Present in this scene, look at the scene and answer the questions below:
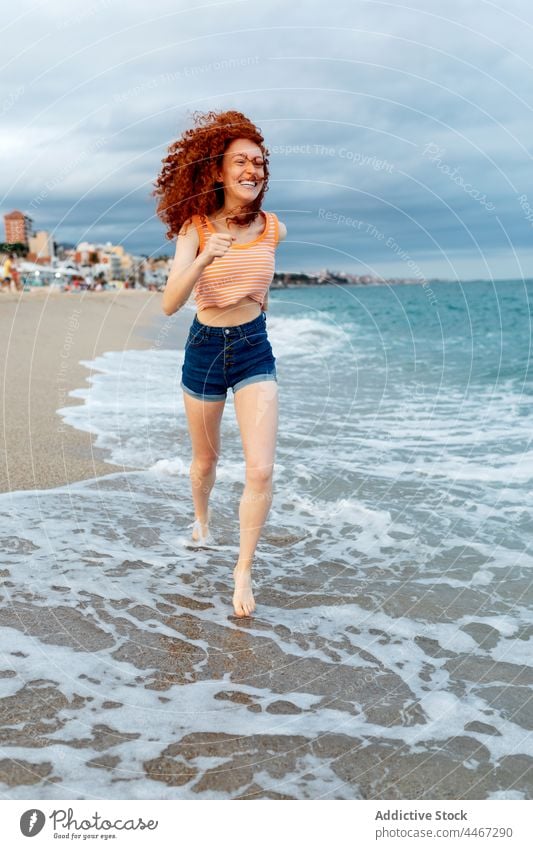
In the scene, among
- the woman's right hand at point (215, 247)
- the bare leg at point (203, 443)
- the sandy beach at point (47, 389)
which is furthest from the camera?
the sandy beach at point (47, 389)

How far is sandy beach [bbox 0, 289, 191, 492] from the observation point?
24.4 ft

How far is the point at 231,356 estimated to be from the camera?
469 cm

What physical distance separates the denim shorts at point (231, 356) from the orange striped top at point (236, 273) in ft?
0.53

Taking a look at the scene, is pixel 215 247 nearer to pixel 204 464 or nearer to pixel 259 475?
pixel 259 475

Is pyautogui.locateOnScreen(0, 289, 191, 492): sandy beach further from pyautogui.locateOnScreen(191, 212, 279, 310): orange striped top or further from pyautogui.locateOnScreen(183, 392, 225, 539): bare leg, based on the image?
pyautogui.locateOnScreen(191, 212, 279, 310): orange striped top

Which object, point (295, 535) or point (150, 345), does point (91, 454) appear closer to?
point (295, 535)

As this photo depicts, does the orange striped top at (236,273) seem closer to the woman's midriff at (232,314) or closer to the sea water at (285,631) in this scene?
the woman's midriff at (232,314)

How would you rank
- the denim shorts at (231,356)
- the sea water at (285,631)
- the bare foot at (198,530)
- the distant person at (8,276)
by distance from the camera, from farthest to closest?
the distant person at (8,276)
the bare foot at (198,530)
the denim shorts at (231,356)
the sea water at (285,631)

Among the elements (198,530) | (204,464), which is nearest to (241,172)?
(204,464)

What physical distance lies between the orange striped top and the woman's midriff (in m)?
0.04

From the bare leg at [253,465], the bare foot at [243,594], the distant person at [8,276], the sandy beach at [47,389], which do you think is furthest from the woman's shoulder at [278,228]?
the distant person at [8,276]

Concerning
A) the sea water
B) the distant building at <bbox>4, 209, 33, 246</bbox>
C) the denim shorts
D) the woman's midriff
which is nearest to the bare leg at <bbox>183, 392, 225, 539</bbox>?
the denim shorts

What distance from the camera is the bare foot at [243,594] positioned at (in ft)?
15.0
